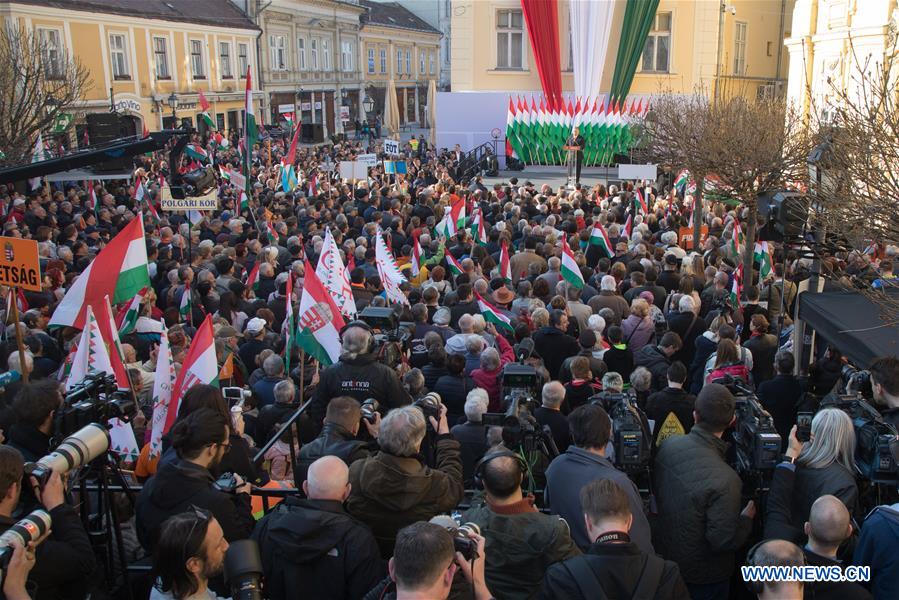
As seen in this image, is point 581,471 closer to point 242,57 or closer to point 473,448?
point 473,448

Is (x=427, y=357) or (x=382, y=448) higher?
(x=382, y=448)

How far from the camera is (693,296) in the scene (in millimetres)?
8867

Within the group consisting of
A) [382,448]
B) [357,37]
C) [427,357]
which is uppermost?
[357,37]

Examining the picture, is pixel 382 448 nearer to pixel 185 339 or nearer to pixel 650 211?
pixel 185 339

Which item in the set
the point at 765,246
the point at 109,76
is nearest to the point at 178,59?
the point at 109,76

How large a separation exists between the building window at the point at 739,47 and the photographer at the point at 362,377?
32.4m

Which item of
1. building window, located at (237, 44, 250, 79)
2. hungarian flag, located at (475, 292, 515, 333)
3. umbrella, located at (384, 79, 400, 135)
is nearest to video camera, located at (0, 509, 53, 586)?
hungarian flag, located at (475, 292, 515, 333)

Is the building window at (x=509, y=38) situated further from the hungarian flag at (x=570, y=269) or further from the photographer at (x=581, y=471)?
the photographer at (x=581, y=471)

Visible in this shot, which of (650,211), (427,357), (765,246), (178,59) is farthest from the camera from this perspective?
(178,59)

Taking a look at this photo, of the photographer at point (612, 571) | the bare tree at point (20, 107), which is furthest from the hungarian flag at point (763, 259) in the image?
the bare tree at point (20, 107)

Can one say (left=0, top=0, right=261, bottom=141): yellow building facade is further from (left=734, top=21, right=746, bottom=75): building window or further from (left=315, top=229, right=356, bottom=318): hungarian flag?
(left=315, top=229, right=356, bottom=318): hungarian flag

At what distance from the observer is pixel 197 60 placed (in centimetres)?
4031

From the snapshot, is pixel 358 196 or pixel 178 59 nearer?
pixel 358 196

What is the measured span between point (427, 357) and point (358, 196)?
11464 mm
